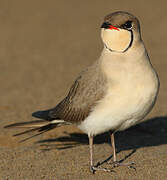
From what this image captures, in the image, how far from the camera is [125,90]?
490cm

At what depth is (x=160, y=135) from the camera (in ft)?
23.6

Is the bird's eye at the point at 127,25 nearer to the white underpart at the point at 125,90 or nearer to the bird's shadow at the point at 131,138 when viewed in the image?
the white underpart at the point at 125,90

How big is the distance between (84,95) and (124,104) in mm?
646

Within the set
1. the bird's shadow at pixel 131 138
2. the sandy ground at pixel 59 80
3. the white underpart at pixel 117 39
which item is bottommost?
the bird's shadow at pixel 131 138

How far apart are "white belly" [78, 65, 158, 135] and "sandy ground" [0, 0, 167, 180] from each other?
632 mm

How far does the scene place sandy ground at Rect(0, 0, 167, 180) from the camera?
5383mm

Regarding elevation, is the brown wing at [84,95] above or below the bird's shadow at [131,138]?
above

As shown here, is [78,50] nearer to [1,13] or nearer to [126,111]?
[1,13]

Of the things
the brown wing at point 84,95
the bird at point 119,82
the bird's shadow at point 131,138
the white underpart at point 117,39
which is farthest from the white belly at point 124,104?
the bird's shadow at point 131,138

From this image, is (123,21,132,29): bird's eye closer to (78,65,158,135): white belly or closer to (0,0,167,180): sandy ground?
(78,65,158,135): white belly

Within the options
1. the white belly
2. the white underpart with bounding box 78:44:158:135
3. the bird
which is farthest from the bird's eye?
the white belly

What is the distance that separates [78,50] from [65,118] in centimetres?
739

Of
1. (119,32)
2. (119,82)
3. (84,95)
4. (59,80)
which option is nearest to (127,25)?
(119,32)

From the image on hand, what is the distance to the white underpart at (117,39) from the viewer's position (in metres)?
4.86
